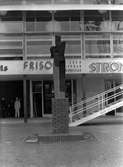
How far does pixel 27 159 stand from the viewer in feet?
33.0

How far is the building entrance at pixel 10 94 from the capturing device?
25.2 m

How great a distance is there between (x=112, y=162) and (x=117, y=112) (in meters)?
15.9

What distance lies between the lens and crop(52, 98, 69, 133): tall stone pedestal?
47.7 ft

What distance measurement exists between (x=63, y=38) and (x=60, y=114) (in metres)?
9.03

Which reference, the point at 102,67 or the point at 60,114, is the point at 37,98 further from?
the point at 60,114

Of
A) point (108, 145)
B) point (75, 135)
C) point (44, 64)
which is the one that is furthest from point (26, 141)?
point (44, 64)

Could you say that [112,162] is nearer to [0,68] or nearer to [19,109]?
[0,68]

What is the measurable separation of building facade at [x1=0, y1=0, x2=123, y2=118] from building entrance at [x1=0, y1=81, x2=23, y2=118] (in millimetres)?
1110

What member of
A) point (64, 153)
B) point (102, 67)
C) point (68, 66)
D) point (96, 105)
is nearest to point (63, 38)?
point (68, 66)

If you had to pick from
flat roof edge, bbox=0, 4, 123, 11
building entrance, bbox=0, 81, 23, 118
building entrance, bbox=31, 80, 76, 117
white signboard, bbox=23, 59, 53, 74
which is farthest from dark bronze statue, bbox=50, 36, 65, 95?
building entrance, bbox=0, 81, 23, 118

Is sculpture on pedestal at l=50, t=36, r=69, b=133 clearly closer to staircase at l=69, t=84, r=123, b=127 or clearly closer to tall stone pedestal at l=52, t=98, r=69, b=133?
tall stone pedestal at l=52, t=98, r=69, b=133

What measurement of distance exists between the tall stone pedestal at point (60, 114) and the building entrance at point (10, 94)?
10848 mm

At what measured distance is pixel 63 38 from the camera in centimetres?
2297

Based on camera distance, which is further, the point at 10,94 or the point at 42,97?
the point at 10,94
